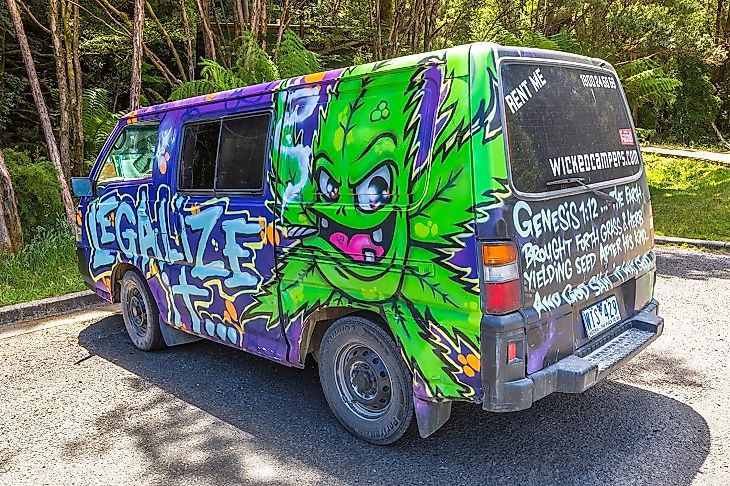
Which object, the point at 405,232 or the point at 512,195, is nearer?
the point at 512,195

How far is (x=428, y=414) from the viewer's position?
3418 millimetres

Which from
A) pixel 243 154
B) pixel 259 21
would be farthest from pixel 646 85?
pixel 243 154

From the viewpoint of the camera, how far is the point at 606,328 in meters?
3.70

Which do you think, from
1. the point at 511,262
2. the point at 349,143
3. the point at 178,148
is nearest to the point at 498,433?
the point at 511,262

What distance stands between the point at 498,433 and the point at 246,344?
1757 mm

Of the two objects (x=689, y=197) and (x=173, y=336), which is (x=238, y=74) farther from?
(x=689, y=197)

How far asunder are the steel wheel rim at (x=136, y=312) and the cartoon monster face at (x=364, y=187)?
99.2 inches

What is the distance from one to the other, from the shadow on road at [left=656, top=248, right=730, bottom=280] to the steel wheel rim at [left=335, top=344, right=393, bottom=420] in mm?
4909

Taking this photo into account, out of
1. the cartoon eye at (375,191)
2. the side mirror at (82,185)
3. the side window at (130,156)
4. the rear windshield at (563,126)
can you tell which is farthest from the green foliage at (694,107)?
the cartoon eye at (375,191)

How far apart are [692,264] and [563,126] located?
5279mm

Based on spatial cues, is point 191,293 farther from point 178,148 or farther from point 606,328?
point 606,328

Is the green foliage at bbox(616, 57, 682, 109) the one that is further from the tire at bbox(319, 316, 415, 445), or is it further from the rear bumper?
the tire at bbox(319, 316, 415, 445)

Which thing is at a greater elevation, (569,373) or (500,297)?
(500,297)

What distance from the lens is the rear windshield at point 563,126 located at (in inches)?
127
